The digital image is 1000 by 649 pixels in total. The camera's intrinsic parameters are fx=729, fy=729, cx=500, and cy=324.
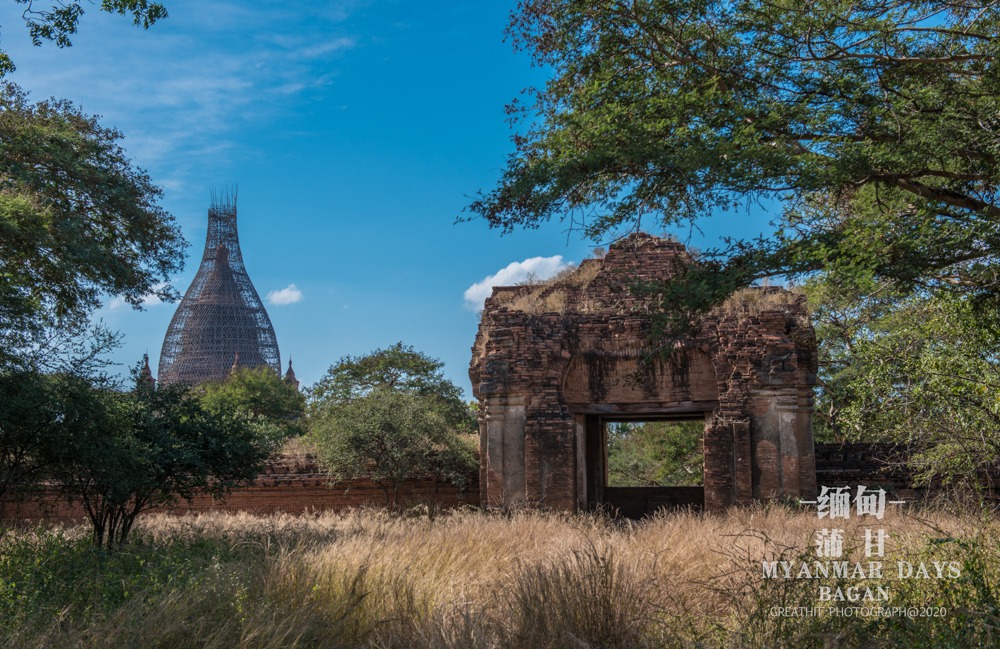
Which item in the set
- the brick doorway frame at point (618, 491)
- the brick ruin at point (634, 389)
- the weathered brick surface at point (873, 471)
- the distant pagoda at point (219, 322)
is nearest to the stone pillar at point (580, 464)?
the brick ruin at point (634, 389)

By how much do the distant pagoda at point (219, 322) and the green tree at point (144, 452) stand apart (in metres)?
40.9

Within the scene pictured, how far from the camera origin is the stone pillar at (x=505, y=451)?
1376 cm

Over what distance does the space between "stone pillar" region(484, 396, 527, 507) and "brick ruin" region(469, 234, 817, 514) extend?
0.02m

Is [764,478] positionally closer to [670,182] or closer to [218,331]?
[670,182]

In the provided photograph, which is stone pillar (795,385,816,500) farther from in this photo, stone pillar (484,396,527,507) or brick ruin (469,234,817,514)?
stone pillar (484,396,527,507)

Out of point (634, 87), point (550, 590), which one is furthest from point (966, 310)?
point (550, 590)

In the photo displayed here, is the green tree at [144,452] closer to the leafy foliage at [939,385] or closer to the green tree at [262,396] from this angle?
the leafy foliage at [939,385]

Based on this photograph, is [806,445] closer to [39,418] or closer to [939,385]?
[939,385]

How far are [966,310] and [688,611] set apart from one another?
517 centimetres

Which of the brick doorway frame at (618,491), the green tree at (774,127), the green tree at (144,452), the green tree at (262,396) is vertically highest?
the green tree at (774,127)

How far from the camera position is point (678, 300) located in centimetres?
757

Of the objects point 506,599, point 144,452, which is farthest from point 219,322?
point 506,599

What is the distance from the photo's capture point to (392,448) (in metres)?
15.7

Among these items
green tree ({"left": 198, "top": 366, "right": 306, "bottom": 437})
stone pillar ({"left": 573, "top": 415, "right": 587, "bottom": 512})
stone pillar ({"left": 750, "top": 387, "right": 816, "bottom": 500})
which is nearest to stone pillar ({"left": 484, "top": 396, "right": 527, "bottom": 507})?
stone pillar ({"left": 573, "top": 415, "right": 587, "bottom": 512})
